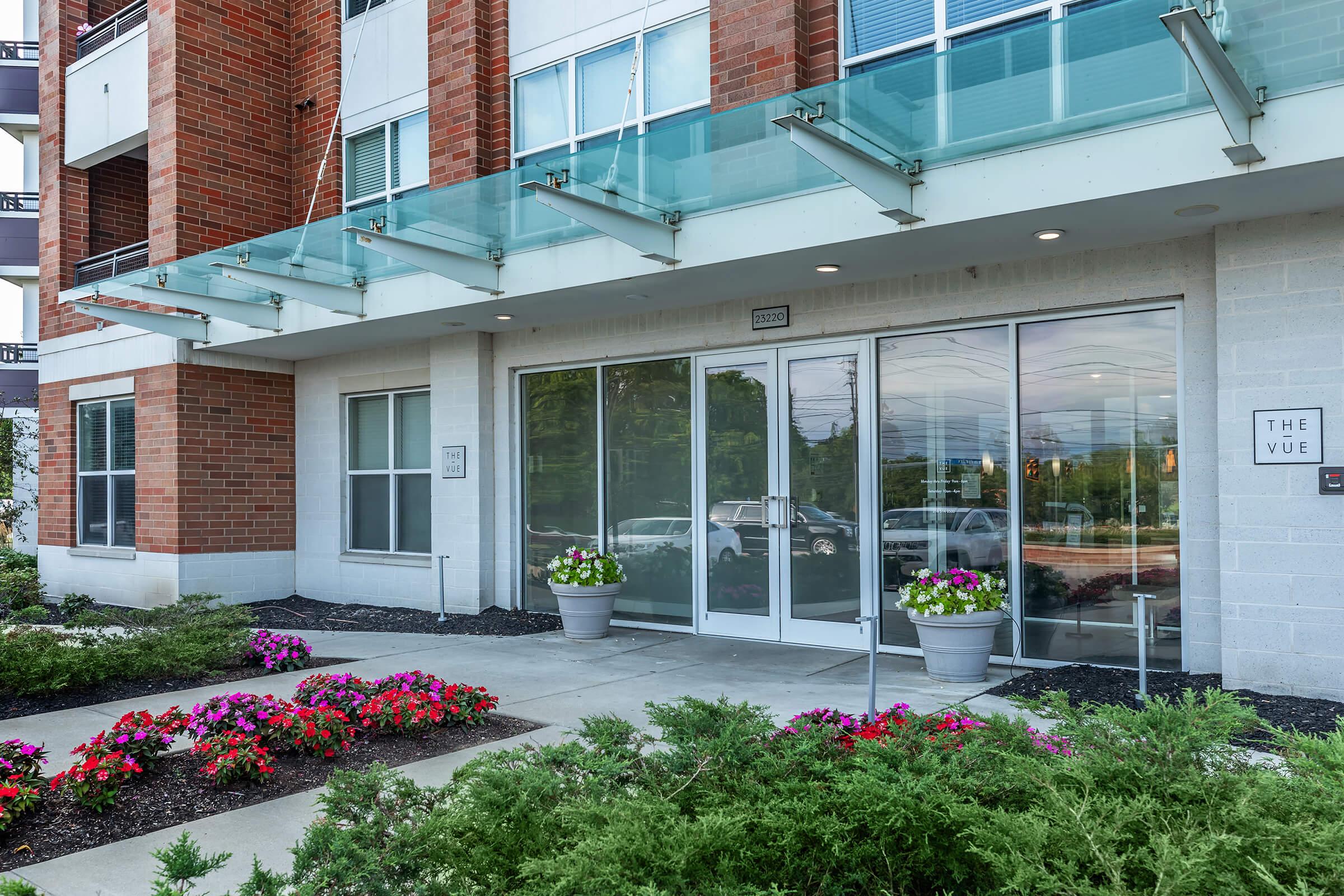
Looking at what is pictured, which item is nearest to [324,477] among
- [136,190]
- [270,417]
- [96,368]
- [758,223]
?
[270,417]

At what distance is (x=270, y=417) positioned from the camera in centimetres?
1350

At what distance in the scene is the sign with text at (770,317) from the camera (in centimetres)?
914

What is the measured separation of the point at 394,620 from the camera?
37.1ft

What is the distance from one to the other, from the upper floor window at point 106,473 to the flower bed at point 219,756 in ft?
30.8

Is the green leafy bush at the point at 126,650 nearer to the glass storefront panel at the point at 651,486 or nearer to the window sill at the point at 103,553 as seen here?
the glass storefront panel at the point at 651,486

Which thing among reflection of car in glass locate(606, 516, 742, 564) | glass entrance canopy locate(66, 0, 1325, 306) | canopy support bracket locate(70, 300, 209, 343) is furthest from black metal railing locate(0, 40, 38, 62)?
reflection of car in glass locate(606, 516, 742, 564)

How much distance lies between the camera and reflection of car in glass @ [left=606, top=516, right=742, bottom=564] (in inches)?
380

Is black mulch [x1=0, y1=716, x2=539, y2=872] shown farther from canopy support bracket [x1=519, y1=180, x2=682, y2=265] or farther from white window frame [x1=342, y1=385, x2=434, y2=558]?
white window frame [x1=342, y1=385, x2=434, y2=558]

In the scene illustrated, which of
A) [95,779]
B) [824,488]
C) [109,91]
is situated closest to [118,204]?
[109,91]

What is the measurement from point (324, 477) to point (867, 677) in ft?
28.5

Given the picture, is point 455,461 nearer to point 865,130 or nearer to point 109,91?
point 865,130

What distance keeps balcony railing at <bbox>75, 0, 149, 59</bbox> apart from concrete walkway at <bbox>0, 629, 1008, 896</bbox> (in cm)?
957

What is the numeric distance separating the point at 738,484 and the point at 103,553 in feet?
32.1

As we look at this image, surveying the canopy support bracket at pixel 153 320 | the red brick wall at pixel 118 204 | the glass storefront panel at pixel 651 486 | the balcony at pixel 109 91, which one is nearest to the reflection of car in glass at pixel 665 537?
the glass storefront panel at pixel 651 486
